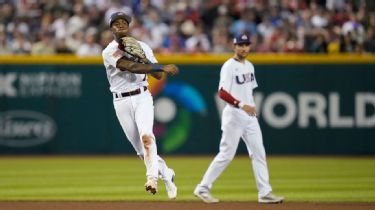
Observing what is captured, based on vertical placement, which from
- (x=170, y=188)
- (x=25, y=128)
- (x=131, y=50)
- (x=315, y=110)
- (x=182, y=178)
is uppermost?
(x=131, y=50)

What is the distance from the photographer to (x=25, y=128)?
18.5m

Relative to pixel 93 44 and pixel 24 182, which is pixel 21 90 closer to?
pixel 93 44

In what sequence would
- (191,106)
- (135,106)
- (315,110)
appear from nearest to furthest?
1. (135,106)
2. (315,110)
3. (191,106)

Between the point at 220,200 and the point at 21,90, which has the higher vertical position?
the point at 21,90

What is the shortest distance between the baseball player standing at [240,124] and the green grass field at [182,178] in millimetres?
684

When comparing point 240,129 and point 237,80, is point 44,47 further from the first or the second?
point 240,129

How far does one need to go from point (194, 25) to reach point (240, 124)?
8.98 m

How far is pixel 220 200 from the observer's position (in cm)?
1098

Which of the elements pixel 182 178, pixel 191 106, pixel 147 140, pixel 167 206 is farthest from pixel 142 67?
pixel 191 106

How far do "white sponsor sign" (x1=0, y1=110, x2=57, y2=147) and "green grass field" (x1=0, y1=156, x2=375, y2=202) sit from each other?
0.37m

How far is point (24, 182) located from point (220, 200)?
3.97 meters

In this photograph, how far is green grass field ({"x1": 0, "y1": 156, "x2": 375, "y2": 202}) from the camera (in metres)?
11.8

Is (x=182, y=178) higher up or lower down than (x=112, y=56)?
lower down

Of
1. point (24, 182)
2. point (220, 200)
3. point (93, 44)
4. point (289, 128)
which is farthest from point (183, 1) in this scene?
point (220, 200)
